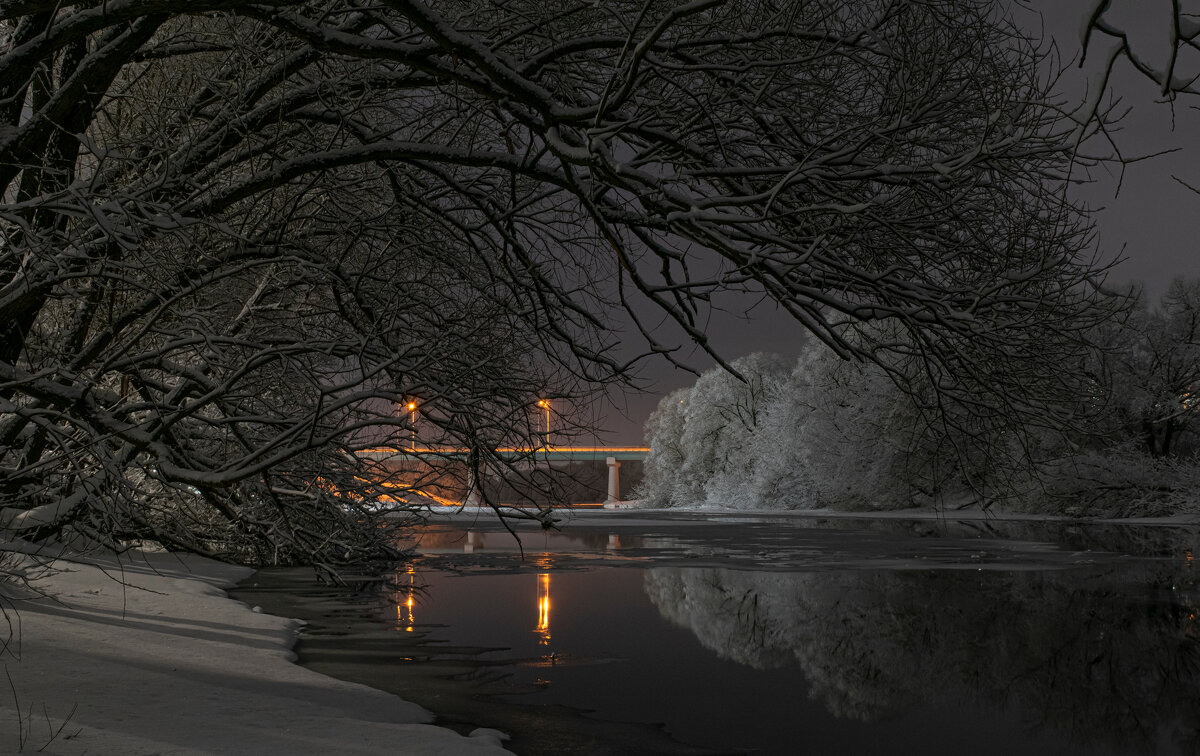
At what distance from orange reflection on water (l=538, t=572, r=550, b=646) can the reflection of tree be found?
64.8 inches

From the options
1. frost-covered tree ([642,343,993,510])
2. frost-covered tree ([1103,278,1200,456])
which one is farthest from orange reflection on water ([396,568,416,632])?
frost-covered tree ([1103,278,1200,456])

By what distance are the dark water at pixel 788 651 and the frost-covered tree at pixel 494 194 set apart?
8.12 ft

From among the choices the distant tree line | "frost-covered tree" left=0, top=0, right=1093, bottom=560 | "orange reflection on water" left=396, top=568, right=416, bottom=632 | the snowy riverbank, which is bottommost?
the snowy riverbank

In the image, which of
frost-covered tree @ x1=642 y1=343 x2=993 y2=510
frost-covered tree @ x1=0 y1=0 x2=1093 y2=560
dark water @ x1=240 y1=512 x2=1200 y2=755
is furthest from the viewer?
frost-covered tree @ x1=642 y1=343 x2=993 y2=510

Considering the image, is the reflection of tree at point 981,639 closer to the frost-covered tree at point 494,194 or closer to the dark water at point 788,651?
the dark water at point 788,651

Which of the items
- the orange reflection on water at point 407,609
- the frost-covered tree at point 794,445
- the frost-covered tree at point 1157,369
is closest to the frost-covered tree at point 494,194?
the orange reflection on water at point 407,609

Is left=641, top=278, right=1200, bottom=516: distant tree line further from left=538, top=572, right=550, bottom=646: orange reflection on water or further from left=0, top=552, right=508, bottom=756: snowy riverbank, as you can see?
left=0, top=552, right=508, bottom=756: snowy riverbank

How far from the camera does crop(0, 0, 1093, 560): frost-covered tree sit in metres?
5.18

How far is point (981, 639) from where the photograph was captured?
11586 millimetres

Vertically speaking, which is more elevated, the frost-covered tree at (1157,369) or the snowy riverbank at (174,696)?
the frost-covered tree at (1157,369)

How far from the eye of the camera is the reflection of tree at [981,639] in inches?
339

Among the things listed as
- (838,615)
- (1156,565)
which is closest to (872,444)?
(1156,565)

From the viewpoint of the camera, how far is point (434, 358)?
19.0 ft

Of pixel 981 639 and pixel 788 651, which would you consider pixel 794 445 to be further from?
pixel 788 651
